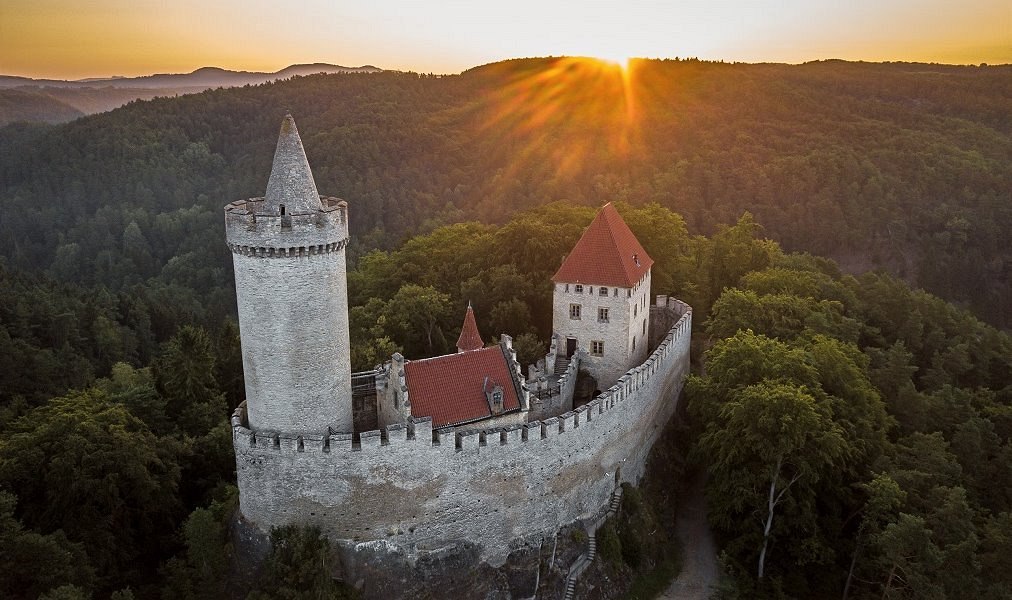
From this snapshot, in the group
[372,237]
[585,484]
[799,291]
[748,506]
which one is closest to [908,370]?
[799,291]

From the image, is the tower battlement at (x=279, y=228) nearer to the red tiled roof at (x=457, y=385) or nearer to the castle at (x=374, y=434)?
the castle at (x=374, y=434)

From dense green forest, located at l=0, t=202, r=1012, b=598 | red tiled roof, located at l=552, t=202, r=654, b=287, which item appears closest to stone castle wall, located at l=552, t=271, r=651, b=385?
red tiled roof, located at l=552, t=202, r=654, b=287

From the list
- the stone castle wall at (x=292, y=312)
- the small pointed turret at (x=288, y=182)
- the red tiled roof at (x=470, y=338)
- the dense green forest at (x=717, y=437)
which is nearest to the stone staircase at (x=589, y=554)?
the dense green forest at (x=717, y=437)

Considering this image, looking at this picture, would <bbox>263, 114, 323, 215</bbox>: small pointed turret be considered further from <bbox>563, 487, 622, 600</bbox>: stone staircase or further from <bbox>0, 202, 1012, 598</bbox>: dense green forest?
<bbox>563, 487, 622, 600</bbox>: stone staircase

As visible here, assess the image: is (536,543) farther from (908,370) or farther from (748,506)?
(908,370)

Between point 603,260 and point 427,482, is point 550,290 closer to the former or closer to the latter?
point 603,260

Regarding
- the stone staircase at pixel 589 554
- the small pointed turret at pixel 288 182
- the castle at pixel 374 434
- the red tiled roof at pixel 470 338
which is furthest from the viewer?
the red tiled roof at pixel 470 338

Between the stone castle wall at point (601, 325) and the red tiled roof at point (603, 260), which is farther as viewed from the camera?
the stone castle wall at point (601, 325)
